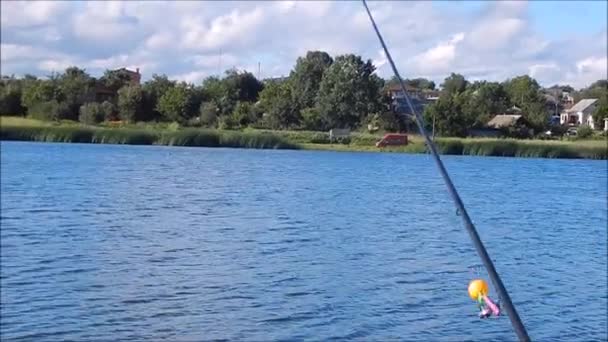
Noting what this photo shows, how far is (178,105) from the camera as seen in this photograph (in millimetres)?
80000

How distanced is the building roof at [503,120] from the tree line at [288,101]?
0.69 meters

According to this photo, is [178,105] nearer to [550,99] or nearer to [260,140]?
[260,140]

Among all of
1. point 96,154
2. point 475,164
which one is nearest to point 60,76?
point 96,154

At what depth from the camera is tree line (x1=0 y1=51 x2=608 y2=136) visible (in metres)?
58.0

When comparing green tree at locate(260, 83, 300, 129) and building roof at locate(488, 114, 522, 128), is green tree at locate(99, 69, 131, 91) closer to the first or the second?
green tree at locate(260, 83, 300, 129)

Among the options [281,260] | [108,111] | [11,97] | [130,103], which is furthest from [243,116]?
[281,260]

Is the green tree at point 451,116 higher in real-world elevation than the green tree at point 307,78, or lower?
lower

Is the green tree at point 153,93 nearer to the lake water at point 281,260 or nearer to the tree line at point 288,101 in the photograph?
the tree line at point 288,101

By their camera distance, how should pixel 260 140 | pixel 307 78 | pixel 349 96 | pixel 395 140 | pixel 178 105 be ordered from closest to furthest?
pixel 395 140, pixel 260 140, pixel 349 96, pixel 178 105, pixel 307 78

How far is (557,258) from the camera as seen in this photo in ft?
65.0

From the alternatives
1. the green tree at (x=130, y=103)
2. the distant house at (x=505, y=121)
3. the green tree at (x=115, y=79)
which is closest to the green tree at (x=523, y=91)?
the distant house at (x=505, y=121)

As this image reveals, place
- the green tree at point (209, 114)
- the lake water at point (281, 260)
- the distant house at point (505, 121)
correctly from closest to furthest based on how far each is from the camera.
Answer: the lake water at point (281, 260), the distant house at point (505, 121), the green tree at point (209, 114)

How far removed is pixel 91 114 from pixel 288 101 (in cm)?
1720

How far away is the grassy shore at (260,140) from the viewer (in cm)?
6188
